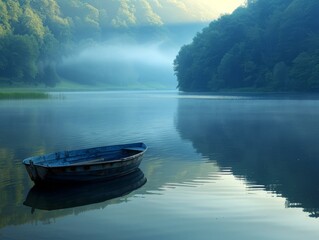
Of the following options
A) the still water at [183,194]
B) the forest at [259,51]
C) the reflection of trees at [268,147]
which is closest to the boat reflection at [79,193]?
the still water at [183,194]

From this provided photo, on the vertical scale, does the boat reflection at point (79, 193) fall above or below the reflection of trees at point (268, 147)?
above

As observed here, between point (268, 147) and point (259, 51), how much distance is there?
11901 centimetres

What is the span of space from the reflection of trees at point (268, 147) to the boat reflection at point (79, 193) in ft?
19.5

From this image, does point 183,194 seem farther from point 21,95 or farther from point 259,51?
point 259,51

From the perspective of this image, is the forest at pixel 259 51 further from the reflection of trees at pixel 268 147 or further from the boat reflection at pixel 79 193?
the boat reflection at pixel 79 193

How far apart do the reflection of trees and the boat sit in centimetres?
610

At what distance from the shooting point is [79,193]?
796 inches

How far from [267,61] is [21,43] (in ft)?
248

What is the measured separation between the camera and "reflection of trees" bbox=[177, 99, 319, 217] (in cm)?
2186

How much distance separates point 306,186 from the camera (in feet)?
71.1

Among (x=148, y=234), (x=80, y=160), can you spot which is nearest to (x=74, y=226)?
(x=148, y=234)

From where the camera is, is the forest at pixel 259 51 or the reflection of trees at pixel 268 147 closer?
the reflection of trees at pixel 268 147

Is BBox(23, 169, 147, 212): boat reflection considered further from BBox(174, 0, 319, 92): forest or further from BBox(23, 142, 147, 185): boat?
BBox(174, 0, 319, 92): forest

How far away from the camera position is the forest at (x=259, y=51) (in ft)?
429
